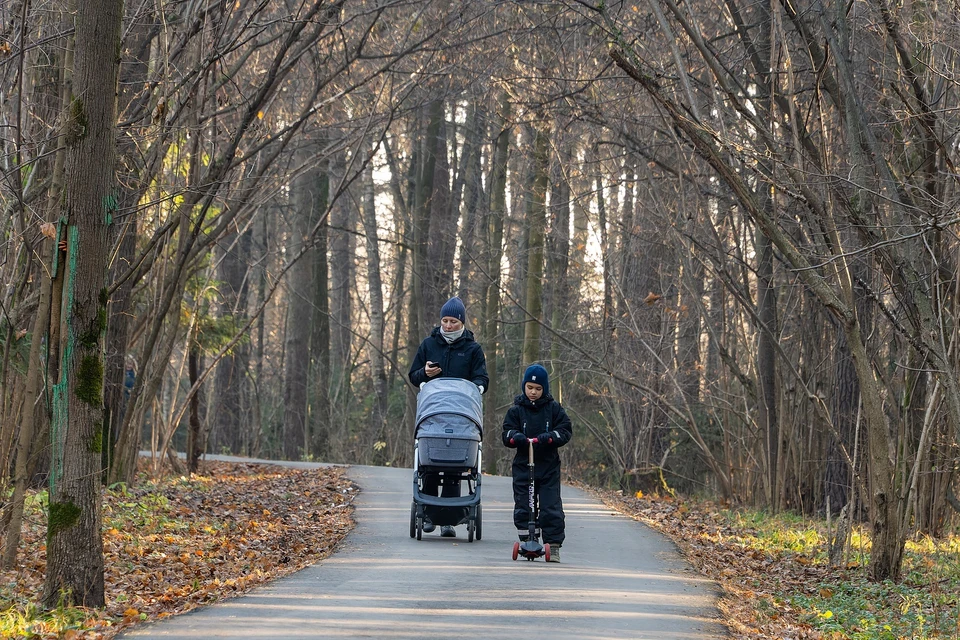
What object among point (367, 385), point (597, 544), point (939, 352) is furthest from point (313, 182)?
point (939, 352)

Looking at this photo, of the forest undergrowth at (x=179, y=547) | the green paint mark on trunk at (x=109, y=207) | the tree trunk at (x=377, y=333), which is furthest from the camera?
the tree trunk at (x=377, y=333)

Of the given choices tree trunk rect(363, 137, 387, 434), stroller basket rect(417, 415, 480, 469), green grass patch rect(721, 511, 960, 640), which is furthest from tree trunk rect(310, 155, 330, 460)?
stroller basket rect(417, 415, 480, 469)

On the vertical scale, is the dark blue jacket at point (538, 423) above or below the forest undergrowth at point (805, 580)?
above

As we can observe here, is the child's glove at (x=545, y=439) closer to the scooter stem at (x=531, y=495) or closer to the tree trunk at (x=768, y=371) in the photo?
the scooter stem at (x=531, y=495)

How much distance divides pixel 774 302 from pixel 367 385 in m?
22.9

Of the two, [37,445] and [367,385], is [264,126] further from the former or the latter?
[367,385]

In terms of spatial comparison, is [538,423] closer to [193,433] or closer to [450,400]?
[450,400]

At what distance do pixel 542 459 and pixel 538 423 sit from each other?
326 mm

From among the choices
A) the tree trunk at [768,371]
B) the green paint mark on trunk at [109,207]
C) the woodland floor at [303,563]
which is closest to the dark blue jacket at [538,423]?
the woodland floor at [303,563]

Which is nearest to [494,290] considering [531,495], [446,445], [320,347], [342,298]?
[320,347]

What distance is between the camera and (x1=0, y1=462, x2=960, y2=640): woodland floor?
7.65m

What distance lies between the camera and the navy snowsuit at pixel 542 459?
32.4 feet

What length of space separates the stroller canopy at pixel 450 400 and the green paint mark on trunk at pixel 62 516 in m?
3.48

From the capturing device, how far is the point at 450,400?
10039mm
